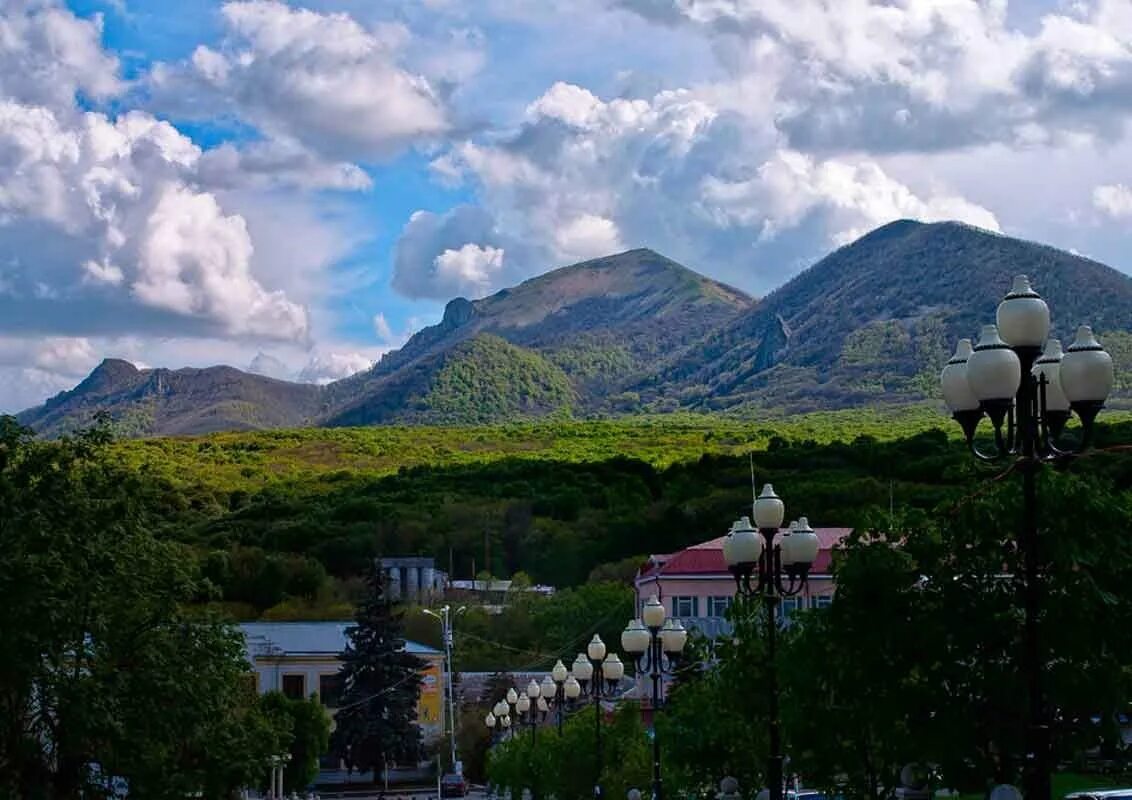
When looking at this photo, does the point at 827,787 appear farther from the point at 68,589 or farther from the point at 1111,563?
the point at 68,589

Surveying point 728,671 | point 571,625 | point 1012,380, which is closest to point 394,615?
point 571,625

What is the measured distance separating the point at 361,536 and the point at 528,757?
65352 mm

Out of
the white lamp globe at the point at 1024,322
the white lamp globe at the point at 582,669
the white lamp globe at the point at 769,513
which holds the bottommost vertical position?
the white lamp globe at the point at 582,669

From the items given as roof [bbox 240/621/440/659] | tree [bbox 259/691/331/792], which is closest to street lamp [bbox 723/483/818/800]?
tree [bbox 259/691/331/792]

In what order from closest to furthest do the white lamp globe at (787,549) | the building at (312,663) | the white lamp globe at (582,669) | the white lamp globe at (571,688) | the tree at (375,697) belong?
the white lamp globe at (787,549) → the white lamp globe at (582,669) → the white lamp globe at (571,688) → the tree at (375,697) → the building at (312,663)

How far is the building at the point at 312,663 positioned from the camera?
69.9 metres

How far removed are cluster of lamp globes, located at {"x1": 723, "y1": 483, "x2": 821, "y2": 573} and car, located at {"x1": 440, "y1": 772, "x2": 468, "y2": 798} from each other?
4451 cm

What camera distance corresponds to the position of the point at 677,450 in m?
154

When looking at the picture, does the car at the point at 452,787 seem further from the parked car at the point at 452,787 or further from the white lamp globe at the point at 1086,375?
the white lamp globe at the point at 1086,375

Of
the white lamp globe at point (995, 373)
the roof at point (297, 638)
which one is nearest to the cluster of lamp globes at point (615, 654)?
the white lamp globe at point (995, 373)

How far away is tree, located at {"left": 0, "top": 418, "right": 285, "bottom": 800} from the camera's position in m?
23.3

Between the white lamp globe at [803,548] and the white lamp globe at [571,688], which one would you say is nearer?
the white lamp globe at [803,548]

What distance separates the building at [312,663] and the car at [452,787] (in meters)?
8.50

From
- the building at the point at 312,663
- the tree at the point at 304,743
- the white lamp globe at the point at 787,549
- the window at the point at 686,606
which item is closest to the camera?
the white lamp globe at the point at 787,549
